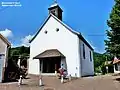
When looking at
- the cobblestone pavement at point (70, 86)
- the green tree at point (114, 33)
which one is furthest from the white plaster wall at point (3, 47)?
the green tree at point (114, 33)

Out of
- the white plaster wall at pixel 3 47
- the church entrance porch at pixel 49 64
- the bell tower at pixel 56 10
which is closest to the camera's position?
the white plaster wall at pixel 3 47

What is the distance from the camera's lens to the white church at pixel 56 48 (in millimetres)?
29812

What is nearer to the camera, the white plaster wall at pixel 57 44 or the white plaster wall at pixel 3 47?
the white plaster wall at pixel 3 47

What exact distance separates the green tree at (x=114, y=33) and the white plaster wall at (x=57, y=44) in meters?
9.06

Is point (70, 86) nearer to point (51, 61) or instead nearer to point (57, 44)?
point (57, 44)

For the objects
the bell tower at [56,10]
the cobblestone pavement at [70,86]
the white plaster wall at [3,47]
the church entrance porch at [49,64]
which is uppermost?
the bell tower at [56,10]

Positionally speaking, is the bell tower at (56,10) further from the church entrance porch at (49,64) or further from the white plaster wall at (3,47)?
the white plaster wall at (3,47)

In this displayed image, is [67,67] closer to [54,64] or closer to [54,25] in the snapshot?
[54,64]

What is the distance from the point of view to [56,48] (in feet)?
104

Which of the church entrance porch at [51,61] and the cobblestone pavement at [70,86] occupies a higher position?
the church entrance porch at [51,61]

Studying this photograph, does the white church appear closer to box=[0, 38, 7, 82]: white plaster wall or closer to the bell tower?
the bell tower

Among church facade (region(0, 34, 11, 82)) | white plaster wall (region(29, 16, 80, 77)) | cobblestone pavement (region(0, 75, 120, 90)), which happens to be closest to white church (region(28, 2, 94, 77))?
white plaster wall (region(29, 16, 80, 77))

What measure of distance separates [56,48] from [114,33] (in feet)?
41.8

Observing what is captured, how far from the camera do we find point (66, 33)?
31188 mm
